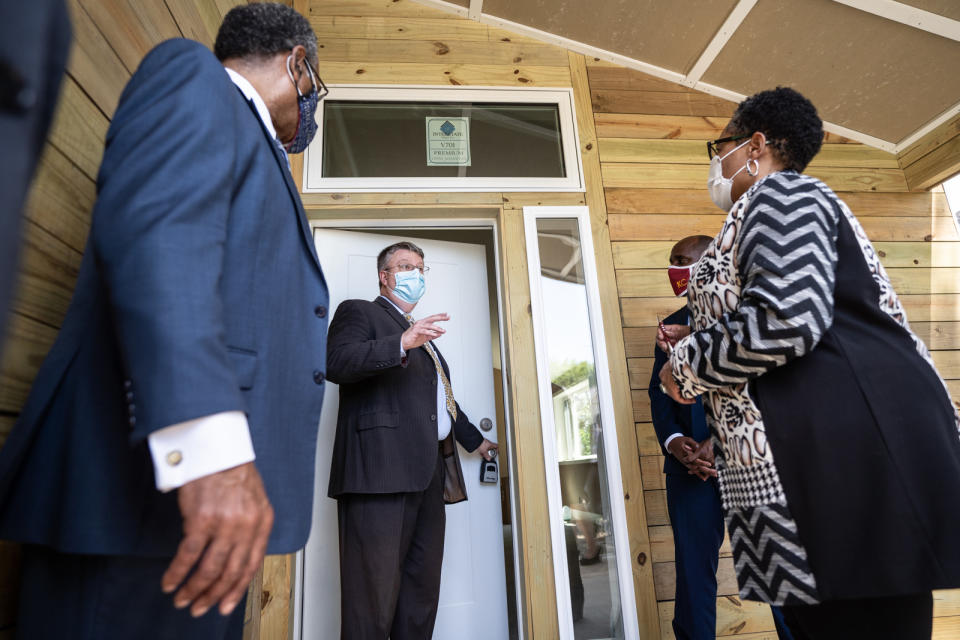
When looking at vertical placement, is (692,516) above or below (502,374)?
below

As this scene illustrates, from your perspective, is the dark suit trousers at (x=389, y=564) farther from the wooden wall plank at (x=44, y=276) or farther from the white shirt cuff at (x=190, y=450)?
the white shirt cuff at (x=190, y=450)

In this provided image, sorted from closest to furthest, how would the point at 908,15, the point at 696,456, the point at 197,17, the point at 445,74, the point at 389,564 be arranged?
the point at 197,17, the point at 696,456, the point at 389,564, the point at 908,15, the point at 445,74

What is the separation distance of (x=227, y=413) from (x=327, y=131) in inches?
88.9

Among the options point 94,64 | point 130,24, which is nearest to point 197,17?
point 130,24

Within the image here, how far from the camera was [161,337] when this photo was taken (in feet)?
1.74


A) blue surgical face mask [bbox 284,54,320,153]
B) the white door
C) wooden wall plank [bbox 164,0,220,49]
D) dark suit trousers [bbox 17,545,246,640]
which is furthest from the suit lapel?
the white door

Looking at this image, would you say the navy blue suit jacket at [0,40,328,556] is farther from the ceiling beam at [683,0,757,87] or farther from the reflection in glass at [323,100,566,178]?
the ceiling beam at [683,0,757,87]

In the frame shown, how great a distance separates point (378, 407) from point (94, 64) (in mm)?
A: 1298

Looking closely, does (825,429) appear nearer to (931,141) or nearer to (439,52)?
(439,52)

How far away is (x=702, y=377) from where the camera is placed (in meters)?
0.99

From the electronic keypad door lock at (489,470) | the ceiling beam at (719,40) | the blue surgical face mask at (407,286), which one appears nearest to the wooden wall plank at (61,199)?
the blue surgical face mask at (407,286)

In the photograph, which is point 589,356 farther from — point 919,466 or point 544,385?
point 919,466

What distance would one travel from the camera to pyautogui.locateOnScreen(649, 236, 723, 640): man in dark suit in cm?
173

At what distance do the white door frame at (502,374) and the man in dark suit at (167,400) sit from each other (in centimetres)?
154
